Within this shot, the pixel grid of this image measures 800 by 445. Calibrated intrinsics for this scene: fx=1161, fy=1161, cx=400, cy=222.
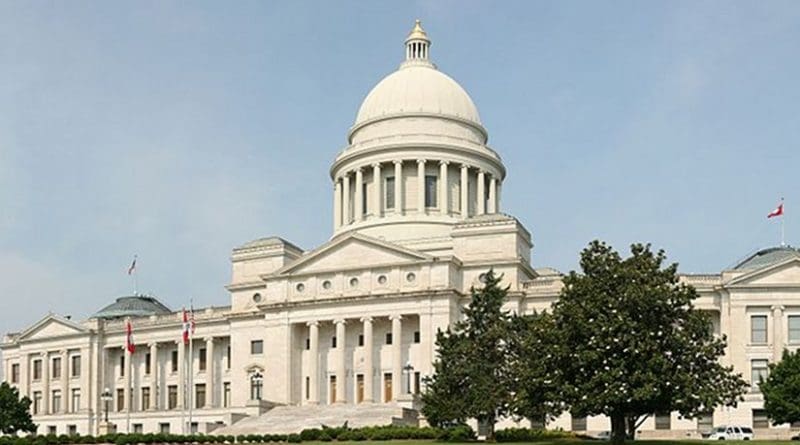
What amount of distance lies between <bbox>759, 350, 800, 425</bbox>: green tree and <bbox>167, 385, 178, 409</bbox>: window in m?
53.1

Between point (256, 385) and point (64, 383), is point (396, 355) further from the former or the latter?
point (64, 383)

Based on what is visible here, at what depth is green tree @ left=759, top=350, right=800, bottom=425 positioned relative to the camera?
6900 centimetres

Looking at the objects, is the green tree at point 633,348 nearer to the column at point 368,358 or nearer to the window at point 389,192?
the column at point 368,358

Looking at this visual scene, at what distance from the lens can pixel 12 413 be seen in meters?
97.6

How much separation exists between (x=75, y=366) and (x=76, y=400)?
320 cm

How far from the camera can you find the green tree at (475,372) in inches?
2509

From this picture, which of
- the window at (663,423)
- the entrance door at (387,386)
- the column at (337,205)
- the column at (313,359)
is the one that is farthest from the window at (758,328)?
the column at (337,205)

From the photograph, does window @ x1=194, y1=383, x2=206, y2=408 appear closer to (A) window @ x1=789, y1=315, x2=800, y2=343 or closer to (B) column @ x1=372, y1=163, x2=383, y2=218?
(B) column @ x1=372, y1=163, x2=383, y2=218

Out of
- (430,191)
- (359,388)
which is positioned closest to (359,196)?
(430,191)

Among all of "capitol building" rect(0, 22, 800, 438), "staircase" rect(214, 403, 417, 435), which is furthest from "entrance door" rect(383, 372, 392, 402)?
"staircase" rect(214, 403, 417, 435)

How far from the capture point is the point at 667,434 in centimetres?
7756

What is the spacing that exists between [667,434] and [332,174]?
143 ft

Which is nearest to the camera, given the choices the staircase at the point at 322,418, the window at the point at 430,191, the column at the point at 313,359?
the staircase at the point at 322,418

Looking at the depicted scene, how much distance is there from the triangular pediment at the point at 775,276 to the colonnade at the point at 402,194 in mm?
27363
